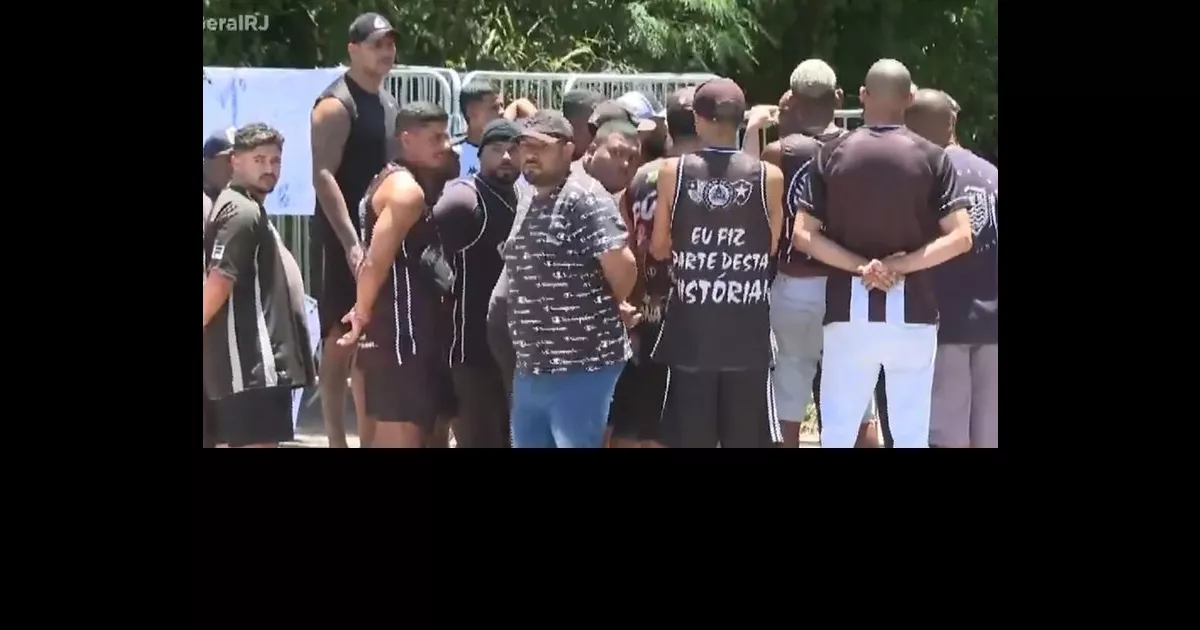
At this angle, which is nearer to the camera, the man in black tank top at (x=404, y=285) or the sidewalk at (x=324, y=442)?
the man in black tank top at (x=404, y=285)

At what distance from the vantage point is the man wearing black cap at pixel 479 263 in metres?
4.81

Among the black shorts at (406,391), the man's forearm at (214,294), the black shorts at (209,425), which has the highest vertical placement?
the man's forearm at (214,294)

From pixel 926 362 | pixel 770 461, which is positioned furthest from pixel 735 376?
pixel 926 362

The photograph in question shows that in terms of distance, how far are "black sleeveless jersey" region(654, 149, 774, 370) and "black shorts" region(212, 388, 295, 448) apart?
1.45 meters

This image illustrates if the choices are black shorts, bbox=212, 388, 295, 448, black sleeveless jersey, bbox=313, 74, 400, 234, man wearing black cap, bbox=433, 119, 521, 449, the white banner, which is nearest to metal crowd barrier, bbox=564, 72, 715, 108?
man wearing black cap, bbox=433, 119, 521, 449

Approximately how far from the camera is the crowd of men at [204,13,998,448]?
485cm

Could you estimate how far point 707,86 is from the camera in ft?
15.9

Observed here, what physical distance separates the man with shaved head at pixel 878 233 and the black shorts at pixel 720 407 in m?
0.29

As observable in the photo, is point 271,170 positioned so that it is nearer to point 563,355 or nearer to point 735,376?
point 563,355

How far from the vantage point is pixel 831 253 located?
4934 mm

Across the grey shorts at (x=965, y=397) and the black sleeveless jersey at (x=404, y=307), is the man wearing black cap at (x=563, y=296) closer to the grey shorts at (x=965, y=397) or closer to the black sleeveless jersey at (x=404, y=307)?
the black sleeveless jersey at (x=404, y=307)

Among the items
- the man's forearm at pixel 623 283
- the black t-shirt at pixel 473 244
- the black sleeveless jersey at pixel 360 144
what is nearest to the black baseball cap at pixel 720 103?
the man's forearm at pixel 623 283

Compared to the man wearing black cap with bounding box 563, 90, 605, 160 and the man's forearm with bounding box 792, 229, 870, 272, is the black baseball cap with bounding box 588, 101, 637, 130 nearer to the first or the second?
the man wearing black cap with bounding box 563, 90, 605, 160
